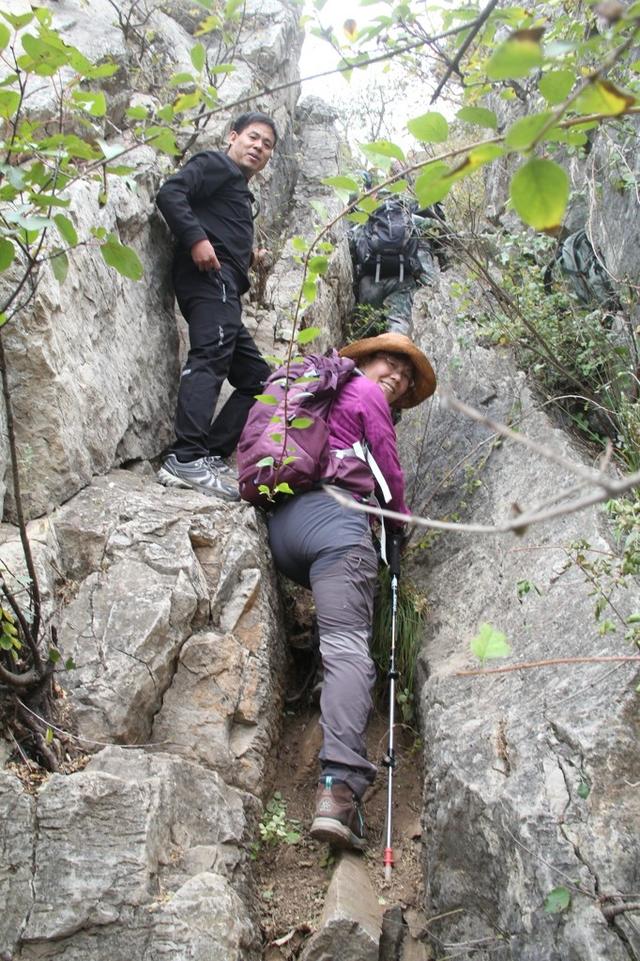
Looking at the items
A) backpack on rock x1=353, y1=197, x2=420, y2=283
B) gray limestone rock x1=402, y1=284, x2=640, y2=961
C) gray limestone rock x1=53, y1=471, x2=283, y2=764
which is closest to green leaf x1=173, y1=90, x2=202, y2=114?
gray limestone rock x1=402, y1=284, x2=640, y2=961

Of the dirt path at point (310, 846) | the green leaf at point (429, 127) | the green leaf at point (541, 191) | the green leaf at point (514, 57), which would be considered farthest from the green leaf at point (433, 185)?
the dirt path at point (310, 846)

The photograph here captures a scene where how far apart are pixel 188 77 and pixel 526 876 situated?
10.7 feet

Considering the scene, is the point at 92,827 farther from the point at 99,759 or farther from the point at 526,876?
the point at 526,876

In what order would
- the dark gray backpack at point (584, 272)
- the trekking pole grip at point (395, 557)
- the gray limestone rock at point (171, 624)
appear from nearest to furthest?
the gray limestone rock at point (171, 624)
the trekking pole grip at point (395, 557)
the dark gray backpack at point (584, 272)

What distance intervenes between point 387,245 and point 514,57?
25.0 feet

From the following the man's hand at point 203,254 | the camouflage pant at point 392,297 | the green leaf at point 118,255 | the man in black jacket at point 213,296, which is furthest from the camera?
the camouflage pant at point 392,297

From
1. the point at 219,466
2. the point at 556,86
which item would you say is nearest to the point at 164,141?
the point at 556,86

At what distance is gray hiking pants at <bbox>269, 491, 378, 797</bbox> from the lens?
3.72 meters

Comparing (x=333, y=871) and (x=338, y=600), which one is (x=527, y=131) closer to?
(x=338, y=600)

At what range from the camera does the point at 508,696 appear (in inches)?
146

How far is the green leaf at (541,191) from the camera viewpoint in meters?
1.35

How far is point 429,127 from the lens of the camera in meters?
1.70

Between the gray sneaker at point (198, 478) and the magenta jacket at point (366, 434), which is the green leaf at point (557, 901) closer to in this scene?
the magenta jacket at point (366, 434)

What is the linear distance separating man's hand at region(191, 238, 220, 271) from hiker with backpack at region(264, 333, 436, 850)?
1.32 meters
